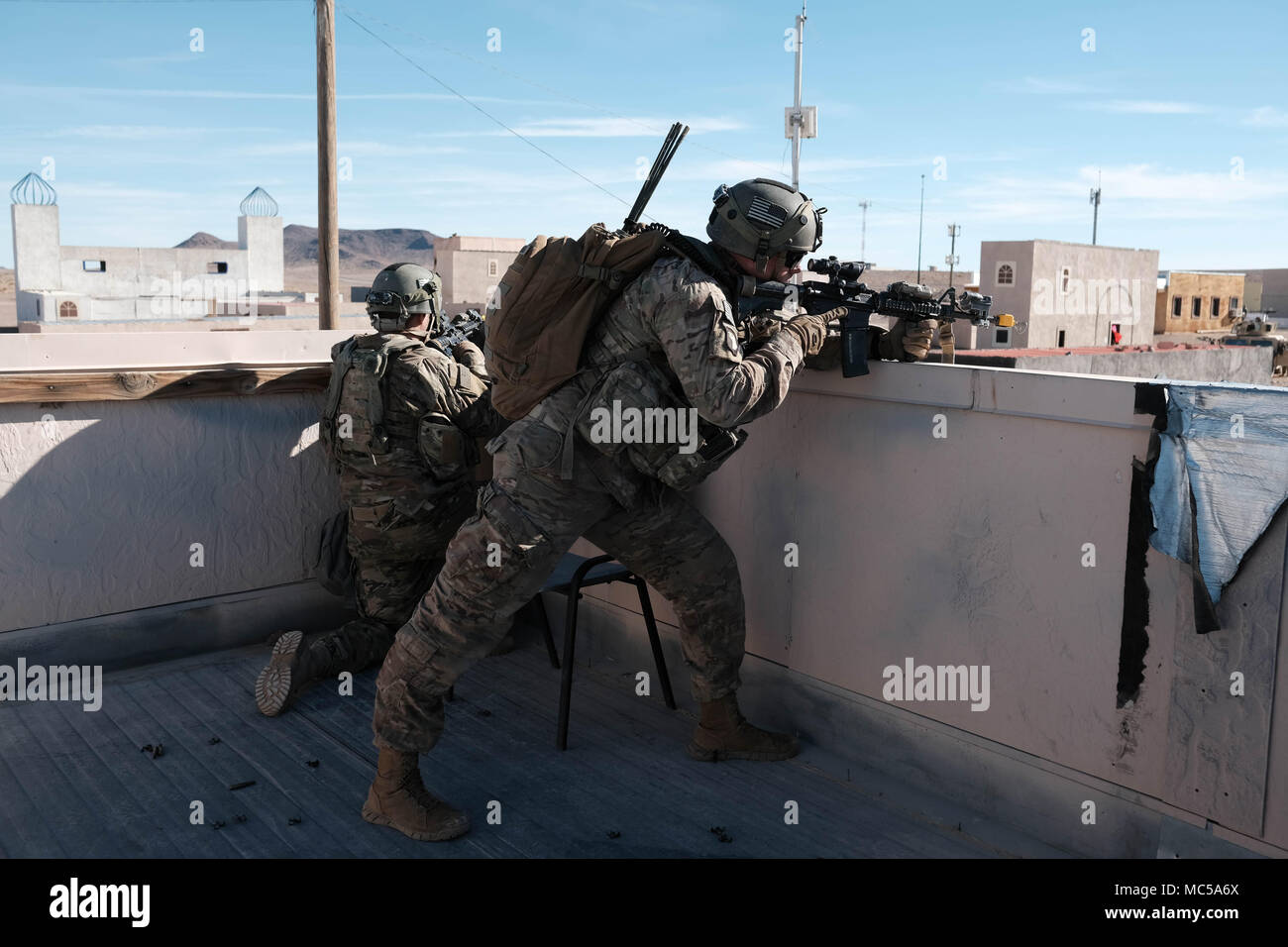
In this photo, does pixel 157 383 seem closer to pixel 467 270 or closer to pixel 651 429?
pixel 651 429

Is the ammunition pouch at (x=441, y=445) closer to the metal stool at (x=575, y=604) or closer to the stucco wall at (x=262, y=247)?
the metal stool at (x=575, y=604)

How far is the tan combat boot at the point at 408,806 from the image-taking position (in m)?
3.44

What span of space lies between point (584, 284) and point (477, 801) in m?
1.73

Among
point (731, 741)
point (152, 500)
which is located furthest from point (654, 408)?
point (152, 500)

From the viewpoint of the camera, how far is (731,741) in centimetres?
402

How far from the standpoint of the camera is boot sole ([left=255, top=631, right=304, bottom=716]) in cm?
436

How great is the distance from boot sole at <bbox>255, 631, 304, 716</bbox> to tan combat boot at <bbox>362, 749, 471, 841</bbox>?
101 centimetres

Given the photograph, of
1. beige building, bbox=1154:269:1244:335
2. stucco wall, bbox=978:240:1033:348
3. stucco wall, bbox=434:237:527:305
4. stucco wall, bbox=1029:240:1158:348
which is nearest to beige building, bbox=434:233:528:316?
stucco wall, bbox=434:237:527:305

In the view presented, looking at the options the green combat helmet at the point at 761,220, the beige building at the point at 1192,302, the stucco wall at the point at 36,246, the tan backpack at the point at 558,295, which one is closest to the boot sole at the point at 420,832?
the tan backpack at the point at 558,295

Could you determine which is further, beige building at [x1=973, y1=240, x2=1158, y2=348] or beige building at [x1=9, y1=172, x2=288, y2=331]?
beige building at [x1=9, y1=172, x2=288, y2=331]

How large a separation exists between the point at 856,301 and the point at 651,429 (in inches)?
35.1

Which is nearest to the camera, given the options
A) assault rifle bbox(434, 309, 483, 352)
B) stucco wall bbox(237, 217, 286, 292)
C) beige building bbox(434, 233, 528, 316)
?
assault rifle bbox(434, 309, 483, 352)

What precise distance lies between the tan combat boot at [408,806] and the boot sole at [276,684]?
1007 mm

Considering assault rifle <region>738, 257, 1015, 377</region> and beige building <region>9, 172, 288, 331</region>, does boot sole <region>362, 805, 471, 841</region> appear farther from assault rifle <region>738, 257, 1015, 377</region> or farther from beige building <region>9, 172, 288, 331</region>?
beige building <region>9, 172, 288, 331</region>
